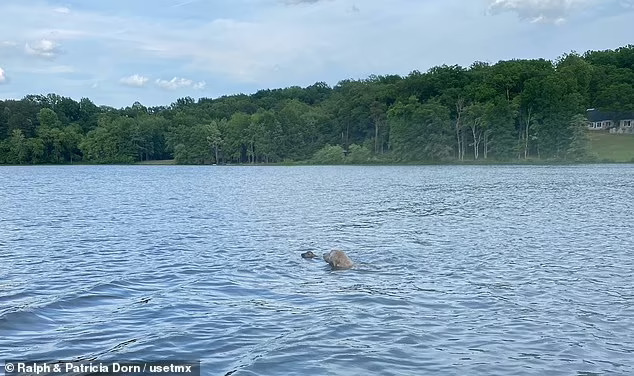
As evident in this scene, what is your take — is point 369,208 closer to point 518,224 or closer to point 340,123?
point 518,224

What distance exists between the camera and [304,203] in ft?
148

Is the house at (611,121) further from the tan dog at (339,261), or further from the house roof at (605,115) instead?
the tan dog at (339,261)

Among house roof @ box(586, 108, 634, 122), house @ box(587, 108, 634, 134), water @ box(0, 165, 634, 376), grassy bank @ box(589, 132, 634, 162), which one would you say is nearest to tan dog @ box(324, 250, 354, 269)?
water @ box(0, 165, 634, 376)

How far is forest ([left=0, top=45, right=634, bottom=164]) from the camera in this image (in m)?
133

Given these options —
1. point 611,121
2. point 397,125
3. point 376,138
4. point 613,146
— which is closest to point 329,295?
point 613,146

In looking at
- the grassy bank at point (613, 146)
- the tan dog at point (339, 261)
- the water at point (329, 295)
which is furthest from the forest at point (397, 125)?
the tan dog at point (339, 261)

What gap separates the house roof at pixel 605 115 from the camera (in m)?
141

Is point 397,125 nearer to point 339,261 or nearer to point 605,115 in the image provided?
point 605,115

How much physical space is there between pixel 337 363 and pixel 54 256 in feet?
48.1

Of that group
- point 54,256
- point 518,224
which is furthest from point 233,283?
point 518,224

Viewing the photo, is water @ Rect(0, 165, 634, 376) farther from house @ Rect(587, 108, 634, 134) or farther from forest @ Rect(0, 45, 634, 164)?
house @ Rect(587, 108, 634, 134)

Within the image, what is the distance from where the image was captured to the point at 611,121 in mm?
142750

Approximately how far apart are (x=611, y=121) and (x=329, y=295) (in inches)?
5715

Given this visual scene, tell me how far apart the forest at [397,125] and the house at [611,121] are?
1960 millimetres
